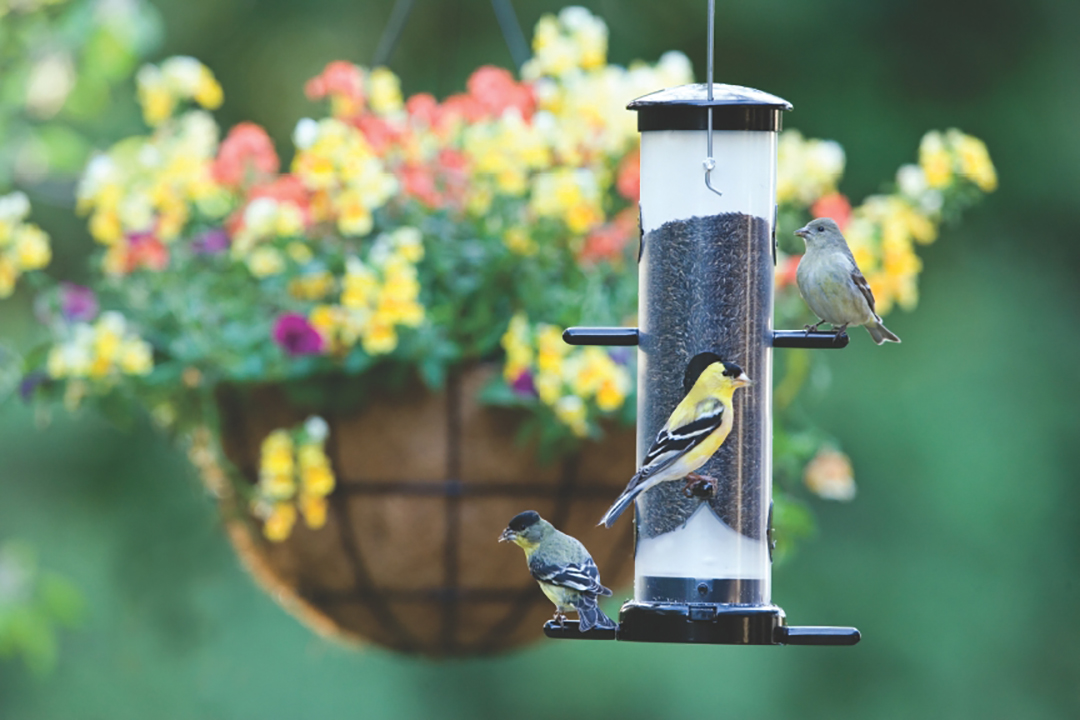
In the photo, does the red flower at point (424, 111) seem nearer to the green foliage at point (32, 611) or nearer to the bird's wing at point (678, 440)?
the bird's wing at point (678, 440)

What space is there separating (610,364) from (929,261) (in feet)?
10.6

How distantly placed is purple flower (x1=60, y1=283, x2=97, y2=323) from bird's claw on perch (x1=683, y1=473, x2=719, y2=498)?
1033mm

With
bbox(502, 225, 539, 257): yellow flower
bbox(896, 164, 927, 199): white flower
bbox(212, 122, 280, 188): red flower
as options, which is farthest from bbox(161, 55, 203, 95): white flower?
bbox(896, 164, 927, 199): white flower

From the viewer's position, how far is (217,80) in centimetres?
557

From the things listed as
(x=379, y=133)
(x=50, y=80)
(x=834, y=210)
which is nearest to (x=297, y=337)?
(x=379, y=133)

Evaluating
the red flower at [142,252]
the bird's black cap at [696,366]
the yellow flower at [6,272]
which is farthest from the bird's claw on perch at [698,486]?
the yellow flower at [6,272]

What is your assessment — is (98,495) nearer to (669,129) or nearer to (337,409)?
(337,409)

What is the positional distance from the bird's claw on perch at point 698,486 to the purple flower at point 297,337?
0.59 metres

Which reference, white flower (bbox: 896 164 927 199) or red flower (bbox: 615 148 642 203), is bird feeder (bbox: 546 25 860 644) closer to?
red flower (bbox: 615 148 642 203)

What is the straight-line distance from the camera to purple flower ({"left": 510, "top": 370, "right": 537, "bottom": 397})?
99.1 inches

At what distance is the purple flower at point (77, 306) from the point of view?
2791mm

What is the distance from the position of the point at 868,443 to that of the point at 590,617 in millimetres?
3434

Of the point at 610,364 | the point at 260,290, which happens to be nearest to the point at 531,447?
the point at 610,364

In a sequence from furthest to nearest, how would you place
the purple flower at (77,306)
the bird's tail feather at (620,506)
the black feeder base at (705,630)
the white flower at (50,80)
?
the white flower at (50,80)
the purple flower at (77,306)
the black feeder base at (705,630)
the bird's tail feather at (620,506)
